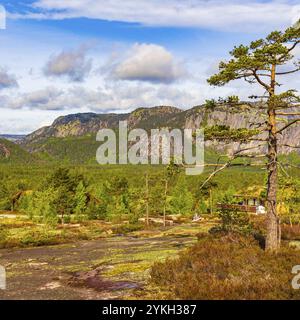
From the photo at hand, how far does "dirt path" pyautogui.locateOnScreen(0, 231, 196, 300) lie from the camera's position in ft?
50.4

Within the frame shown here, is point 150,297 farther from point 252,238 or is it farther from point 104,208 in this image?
point 104,208

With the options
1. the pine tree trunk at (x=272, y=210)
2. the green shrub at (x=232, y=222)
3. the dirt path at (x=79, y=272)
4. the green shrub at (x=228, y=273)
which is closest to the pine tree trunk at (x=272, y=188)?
the pine tree trunk at (x=272, y=210)

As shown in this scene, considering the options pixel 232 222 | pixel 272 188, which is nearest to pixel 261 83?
pixel 272 188

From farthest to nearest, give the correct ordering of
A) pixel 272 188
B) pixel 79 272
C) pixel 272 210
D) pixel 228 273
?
pixel 79 272 < pixel 272 188 < pixel 272 210 < pixel 228 273

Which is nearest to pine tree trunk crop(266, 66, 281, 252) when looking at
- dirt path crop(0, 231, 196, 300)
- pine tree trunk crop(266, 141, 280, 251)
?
pine tree trunk crop(266, 141, 280, 251)

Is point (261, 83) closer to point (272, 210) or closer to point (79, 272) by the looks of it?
point (272, 210)

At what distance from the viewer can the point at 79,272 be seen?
1962 centimetres

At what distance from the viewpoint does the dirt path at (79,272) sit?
15.4 metres

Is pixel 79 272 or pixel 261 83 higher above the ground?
pixel 261 83

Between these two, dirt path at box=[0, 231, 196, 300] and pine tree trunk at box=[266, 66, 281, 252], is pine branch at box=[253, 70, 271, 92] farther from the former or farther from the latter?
dirt path at box=[0, 231, 196, 300]

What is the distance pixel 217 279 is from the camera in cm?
1525

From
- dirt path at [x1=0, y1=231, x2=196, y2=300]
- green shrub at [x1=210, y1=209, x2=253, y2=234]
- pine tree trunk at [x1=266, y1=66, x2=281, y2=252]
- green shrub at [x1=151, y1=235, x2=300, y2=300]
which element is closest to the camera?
green shrub at [x1=151, y1=235, x2=300, y2=300]
